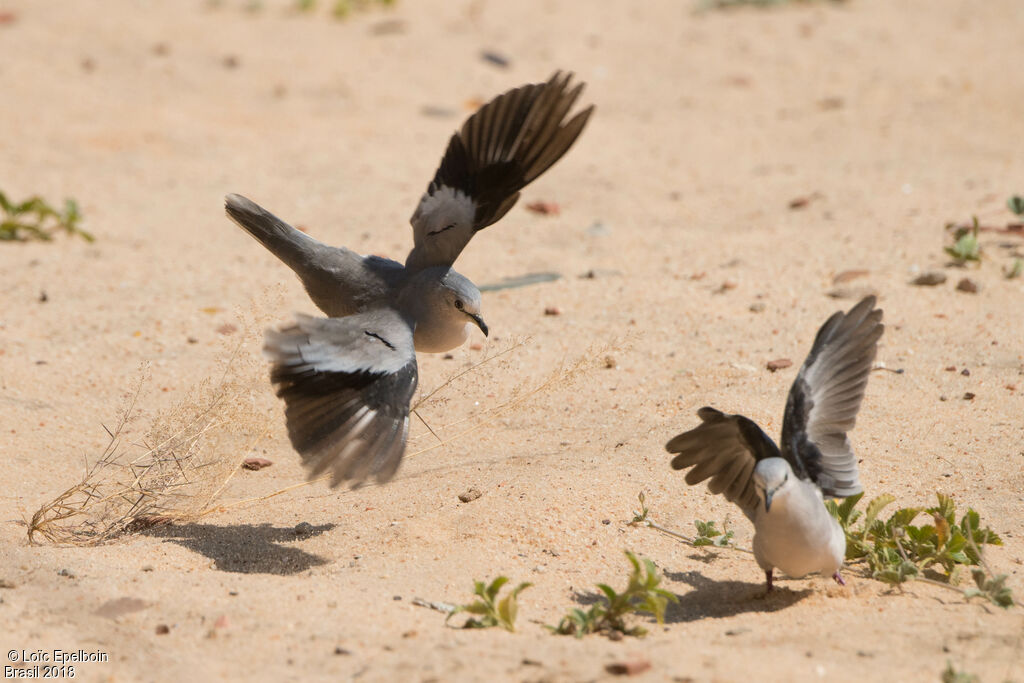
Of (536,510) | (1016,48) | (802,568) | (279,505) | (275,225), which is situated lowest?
(279,505)

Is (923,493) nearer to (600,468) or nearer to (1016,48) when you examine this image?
(600,468)

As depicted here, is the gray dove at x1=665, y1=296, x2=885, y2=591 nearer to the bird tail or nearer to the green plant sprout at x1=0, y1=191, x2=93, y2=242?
the bird tail

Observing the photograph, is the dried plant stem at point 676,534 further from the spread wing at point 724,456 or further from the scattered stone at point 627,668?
the scattered stone at point 627,668

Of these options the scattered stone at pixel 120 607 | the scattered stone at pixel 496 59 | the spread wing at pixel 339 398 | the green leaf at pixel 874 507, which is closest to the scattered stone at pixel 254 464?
the spread wing at pixel 339 398

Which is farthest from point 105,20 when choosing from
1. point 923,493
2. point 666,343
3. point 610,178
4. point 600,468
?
point 923,493

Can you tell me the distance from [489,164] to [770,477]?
6.73ft

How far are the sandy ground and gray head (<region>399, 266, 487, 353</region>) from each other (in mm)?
443

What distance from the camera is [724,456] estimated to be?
362 cm

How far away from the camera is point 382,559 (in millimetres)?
3863

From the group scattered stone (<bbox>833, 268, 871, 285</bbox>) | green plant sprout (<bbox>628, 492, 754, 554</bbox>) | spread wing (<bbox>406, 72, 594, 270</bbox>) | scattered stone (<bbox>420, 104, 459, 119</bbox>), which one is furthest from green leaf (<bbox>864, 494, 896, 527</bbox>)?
scattered stone (<bbox>420, 104, 459, 119</bbox>)

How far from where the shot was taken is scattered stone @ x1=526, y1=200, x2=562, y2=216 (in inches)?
305

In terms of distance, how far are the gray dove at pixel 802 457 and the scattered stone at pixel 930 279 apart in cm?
261

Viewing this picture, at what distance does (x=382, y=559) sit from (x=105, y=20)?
8739 millimetres

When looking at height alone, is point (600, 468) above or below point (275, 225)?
below
